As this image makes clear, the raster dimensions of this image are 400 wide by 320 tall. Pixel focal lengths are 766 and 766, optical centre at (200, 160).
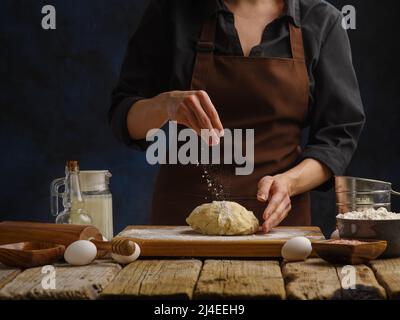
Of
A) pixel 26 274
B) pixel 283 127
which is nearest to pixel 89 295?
pixel 26 274

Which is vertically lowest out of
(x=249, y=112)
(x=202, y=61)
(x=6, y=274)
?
(x=6, y=274)

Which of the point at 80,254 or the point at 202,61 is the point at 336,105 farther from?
the point at 80,254

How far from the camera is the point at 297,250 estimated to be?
1586 mm

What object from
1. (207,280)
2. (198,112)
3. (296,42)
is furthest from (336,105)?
(207,280)

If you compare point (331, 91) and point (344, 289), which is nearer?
point (344, 289)

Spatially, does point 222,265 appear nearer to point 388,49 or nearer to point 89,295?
point 89,295

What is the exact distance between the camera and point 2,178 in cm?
383

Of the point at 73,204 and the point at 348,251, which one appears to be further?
the point at 73,204

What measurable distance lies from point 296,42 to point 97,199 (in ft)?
2.93

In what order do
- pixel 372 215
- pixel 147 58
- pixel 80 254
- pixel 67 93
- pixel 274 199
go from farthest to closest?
pixel 67 93
pixel 147 58
pixel 274 199
pixel 372 215
pixel 80 254

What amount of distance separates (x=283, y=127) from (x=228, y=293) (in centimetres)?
123

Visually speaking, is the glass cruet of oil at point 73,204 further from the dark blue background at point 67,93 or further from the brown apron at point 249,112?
the dark blue background at point 67,93

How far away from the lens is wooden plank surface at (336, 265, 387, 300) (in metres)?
1.29

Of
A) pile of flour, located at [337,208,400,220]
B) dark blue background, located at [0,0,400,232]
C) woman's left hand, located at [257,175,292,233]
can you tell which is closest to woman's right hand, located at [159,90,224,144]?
woman's left hand, located at [257,175,292,233]
